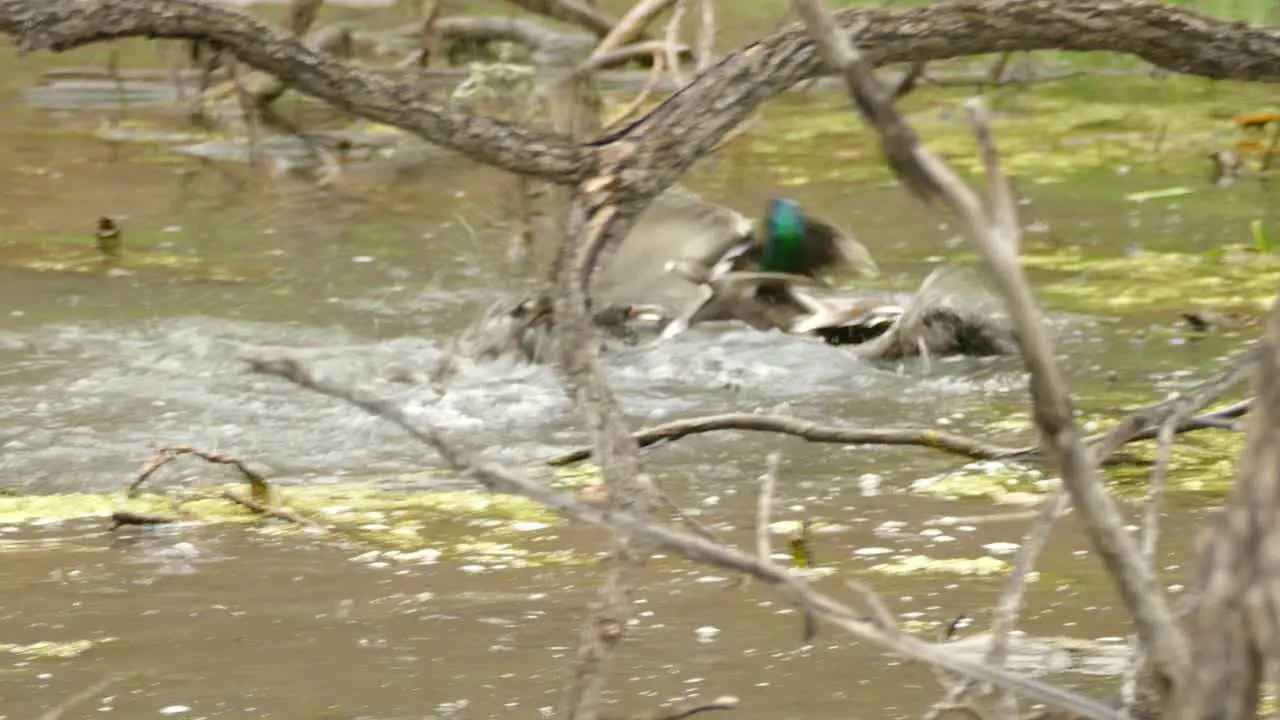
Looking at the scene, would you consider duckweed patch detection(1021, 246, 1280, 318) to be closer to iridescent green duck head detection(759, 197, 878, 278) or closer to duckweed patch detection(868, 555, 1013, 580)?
iridescent green duck head detection(759, 197, 878, 278)

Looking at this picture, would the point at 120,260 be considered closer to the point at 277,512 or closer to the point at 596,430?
the point at 277,512

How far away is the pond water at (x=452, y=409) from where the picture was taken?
3.53m

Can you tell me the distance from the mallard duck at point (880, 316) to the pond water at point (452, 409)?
144mm

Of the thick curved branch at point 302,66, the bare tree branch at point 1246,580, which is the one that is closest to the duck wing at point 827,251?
the thick curved branch at point 302,66

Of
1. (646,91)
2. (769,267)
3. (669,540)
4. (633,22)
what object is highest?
(633,22)

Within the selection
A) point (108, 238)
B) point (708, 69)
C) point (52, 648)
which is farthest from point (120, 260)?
point (708, 69)

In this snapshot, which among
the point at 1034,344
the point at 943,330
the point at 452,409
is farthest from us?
the point at 943,330

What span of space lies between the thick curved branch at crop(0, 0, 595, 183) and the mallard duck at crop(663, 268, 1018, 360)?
250 centimetres

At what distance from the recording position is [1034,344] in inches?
69.3

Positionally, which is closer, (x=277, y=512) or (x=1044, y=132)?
(x=277, y=512)

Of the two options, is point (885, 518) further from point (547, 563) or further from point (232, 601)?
point (232, 601)

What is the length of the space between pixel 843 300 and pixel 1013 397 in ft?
3.60

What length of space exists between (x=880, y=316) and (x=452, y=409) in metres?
1.57

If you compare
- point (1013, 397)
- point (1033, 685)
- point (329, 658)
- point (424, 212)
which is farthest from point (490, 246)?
point (1033, 685)
